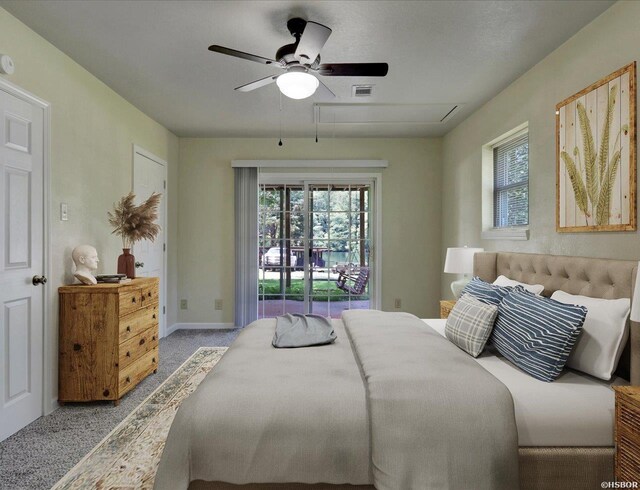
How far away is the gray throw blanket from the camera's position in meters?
2.21

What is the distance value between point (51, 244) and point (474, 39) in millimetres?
3267

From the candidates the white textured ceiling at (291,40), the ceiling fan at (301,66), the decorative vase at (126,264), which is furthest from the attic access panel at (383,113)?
the decorative vase at (126,264)

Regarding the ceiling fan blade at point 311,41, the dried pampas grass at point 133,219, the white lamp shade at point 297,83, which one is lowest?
the dried pampas grass at point 133,219

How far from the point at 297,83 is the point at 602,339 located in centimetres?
213

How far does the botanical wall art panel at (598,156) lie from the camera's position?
202 cm

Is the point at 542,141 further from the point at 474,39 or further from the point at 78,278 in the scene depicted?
the point at 78,278

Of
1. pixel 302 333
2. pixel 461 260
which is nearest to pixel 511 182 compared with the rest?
pixel 461 260

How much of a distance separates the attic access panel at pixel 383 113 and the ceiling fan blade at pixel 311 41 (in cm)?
153

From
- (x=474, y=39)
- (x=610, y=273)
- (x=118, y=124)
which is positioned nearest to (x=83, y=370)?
(x=118, y=124)

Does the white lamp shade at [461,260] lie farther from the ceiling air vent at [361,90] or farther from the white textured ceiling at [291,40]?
the ceiling air vent at [361,90]

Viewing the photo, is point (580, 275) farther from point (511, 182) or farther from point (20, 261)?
point (20, 261)

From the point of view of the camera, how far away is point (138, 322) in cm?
302

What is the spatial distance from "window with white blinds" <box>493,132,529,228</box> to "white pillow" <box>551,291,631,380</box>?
1.46 meters

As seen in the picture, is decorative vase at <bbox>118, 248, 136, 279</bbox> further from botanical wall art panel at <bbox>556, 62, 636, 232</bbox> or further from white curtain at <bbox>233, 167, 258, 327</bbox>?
botanical wall art panel at <bbox>556, 62, 636, 232</bbox>
